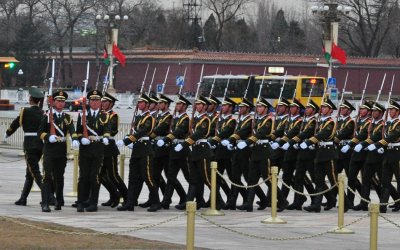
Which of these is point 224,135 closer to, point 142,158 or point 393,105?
point 142,158

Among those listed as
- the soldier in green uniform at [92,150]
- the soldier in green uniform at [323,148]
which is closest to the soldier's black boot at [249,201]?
the soldier in green uniform at [323,148]

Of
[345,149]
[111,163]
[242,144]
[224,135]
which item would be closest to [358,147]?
[345,149]

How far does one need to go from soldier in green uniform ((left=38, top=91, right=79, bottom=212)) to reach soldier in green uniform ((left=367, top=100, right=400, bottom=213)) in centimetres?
479

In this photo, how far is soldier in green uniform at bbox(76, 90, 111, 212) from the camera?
18.7m

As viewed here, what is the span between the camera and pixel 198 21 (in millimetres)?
105375


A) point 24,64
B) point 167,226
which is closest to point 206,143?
point 167,226

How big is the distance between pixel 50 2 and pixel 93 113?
273 ft

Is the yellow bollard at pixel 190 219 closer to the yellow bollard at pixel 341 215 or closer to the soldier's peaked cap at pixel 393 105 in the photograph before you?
the yellow bollard at pixel 341 215

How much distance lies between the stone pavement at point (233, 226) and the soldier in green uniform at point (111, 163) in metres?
0.30

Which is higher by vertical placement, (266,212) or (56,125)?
(56,125)

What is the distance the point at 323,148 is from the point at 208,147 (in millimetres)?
1866

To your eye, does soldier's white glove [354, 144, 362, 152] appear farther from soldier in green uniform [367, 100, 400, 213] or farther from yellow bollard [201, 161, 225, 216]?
yellow bollard [201, 161, 225, 216]

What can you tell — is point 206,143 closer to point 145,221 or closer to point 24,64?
point 145,221

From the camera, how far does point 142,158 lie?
760 inches
